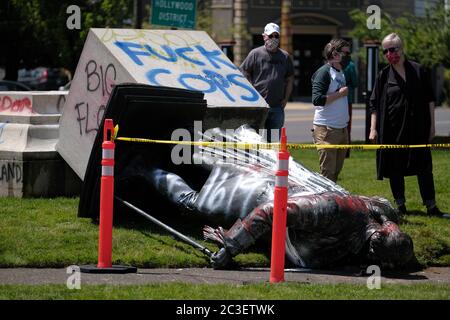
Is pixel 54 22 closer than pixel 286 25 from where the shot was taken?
Yes

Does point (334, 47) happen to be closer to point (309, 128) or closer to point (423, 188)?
point (423, 188)

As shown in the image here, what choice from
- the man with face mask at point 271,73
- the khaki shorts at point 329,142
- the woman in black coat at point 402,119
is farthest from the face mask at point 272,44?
the woman in black coat at point 402,119

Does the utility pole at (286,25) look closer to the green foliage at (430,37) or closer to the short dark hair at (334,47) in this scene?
the green foliage at (430,37)

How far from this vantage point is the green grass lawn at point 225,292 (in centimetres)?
707

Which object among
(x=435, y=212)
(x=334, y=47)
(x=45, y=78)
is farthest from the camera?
(x=45, y=78)

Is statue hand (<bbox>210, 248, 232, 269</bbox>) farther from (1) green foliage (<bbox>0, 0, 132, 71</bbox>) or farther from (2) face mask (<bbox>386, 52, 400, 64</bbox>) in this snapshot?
(1) green foliage (<bbox>0, 0, 132, 71</bbox>)

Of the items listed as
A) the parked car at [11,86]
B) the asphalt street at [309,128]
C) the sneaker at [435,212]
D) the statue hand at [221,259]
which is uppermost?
the statue hand at [221,259]

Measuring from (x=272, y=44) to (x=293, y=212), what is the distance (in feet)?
15.8

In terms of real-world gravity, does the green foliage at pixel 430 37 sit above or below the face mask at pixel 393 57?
below

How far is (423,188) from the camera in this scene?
11.0 m

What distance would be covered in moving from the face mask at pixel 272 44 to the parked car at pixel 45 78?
1290 inches

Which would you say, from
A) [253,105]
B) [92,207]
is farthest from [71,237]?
[253,105]

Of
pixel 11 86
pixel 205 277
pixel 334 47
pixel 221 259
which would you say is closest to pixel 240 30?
pixel 11 86

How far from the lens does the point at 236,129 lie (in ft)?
35.4
